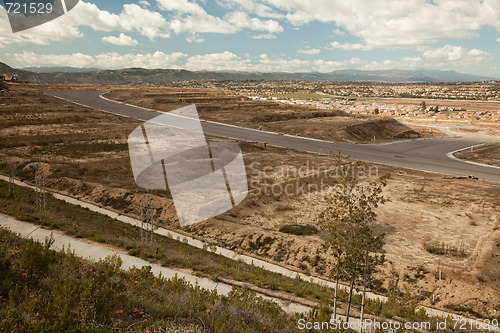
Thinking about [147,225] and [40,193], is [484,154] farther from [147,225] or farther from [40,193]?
[40,193]

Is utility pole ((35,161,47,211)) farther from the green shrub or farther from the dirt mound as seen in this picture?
the dirt mound

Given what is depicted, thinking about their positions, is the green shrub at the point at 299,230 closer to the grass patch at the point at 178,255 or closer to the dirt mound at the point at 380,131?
the grass patch at the point at 178,255

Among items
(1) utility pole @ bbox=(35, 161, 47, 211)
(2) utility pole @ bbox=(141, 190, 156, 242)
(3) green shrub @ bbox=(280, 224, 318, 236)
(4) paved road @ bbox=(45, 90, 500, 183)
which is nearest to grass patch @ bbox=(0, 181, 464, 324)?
(3) green shrub @ bbox=(280, 224, 318, 236)

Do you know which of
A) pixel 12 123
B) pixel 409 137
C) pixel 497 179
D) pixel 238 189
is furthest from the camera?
pixel 409 137

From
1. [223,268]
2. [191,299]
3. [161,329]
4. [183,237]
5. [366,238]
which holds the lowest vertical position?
[183,237]

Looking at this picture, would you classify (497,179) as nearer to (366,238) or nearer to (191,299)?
(366,238)

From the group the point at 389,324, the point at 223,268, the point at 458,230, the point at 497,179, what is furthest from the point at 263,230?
the point at 497,179
